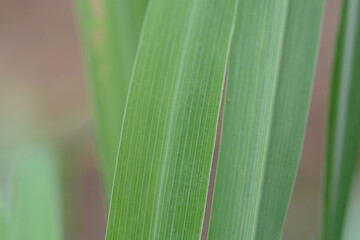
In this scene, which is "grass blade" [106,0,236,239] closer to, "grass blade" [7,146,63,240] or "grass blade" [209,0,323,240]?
"grass blade" [209,0,323,240]

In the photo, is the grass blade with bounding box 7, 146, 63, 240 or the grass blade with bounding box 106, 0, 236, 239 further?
the grass blade with bounding box 7, 146, 63, 240

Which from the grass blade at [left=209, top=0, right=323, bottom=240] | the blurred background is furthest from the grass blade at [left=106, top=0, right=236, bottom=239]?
the blurred background

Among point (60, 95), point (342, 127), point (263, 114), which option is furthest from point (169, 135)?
point (60, 95)

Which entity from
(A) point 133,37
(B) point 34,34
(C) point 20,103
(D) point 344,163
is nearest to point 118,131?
(A) point 133,37

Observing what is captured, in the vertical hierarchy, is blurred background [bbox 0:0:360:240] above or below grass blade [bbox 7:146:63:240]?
above

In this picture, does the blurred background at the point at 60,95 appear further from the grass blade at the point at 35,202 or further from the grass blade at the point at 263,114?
the grass blade at the point at 263,114

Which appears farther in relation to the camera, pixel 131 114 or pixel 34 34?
pixel 34 34

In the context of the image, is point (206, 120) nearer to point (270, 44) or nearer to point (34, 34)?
point (270, 44)
